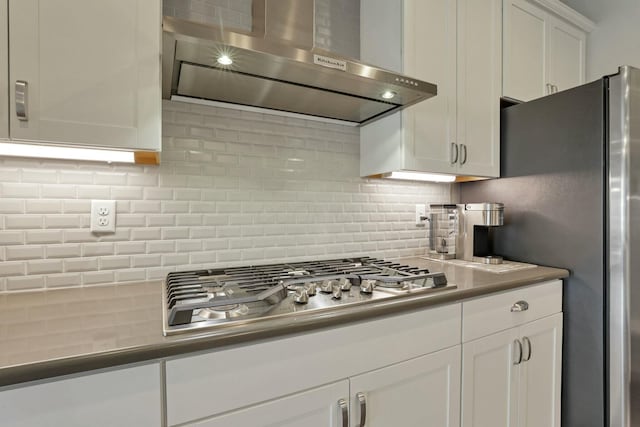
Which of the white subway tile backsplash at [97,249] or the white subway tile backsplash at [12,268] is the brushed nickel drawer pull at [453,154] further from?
the white subway tile backsplash at [12,268]

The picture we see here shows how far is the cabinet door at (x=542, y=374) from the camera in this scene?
1.37 m

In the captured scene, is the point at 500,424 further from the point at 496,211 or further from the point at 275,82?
the point at 275,82

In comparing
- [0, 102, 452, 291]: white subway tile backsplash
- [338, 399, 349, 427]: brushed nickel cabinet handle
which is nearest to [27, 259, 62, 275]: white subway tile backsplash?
[0, 102, 452, 291]: white subway tile backsplash

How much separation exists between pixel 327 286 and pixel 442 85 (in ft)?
3.78

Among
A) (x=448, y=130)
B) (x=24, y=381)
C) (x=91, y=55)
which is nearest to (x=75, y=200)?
(x=91, y=55)

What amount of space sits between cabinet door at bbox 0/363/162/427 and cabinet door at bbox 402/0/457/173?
1.25 meters

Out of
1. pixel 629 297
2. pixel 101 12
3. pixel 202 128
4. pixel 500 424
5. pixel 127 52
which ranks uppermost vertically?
pixel 101 12

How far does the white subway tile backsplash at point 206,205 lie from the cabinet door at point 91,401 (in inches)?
25.0

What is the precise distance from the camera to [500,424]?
1.29 metres

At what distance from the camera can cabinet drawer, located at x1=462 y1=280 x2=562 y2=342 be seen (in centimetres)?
119

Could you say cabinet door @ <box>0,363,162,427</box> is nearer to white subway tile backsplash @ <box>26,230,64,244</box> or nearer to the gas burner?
the gas burner

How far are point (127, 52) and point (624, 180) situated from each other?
1904 mm

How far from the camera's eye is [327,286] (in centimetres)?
108

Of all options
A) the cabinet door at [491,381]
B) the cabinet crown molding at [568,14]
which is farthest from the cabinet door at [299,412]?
the cabinet crown molding at [568,14]
